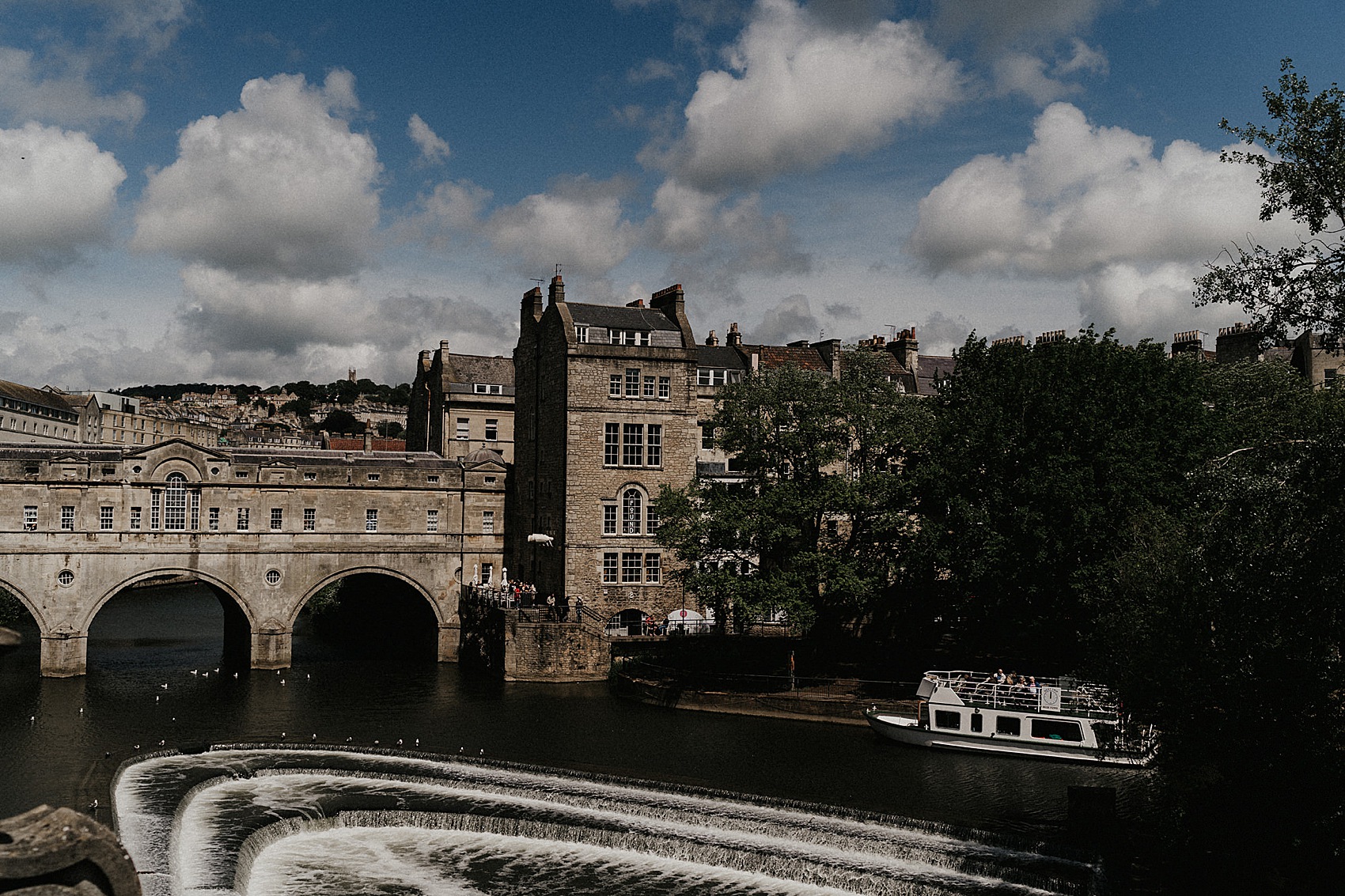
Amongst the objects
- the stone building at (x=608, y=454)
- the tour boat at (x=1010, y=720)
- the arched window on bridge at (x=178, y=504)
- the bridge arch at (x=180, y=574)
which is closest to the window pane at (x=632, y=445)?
the stone building at (x=608, y=454)

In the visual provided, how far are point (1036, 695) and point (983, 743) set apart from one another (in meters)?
2.30

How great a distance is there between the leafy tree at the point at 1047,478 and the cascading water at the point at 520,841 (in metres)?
12.8

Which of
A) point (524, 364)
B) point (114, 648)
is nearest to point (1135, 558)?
point (524, 364)

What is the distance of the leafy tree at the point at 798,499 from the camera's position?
39656mm

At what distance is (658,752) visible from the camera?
106 feet

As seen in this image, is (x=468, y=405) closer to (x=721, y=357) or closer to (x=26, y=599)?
(x=721, y=357)

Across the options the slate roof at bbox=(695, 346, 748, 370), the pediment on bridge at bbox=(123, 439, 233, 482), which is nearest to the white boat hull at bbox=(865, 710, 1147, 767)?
the slate roof at bbox=(695, 346, 748, 370)

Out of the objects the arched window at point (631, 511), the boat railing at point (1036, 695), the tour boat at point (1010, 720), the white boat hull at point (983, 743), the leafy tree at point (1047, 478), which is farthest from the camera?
the arched window at point (631, 511)

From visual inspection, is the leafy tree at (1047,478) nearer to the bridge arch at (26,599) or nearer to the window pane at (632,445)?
the window pane at (632,445)

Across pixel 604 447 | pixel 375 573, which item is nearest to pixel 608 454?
pixel 604 447

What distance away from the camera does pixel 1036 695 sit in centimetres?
3356

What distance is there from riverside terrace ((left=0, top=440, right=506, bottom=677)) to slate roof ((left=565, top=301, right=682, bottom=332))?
8510mm

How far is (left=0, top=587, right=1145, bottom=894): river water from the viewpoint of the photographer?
22.7m

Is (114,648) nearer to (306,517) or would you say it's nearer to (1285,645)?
(306,517)
